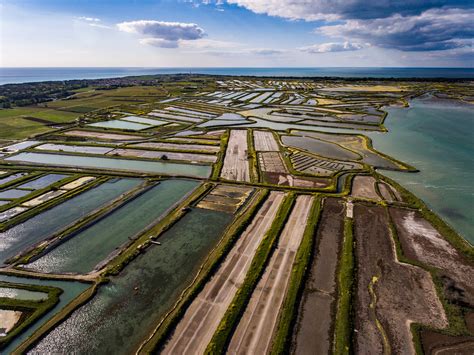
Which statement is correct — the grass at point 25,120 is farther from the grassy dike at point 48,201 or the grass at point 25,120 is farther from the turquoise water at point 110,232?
the turquoise water at point 110,232

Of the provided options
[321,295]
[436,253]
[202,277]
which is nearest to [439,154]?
[436,253]

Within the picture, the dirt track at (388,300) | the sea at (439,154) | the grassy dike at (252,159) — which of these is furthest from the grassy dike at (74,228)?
the sea at (439,154)

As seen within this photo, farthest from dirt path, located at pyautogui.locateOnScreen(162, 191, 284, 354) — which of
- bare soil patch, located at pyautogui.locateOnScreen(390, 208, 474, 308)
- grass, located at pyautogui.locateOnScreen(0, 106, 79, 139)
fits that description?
grass, located at pyautogui.locateOnScreen(0, 106, 79, 139)

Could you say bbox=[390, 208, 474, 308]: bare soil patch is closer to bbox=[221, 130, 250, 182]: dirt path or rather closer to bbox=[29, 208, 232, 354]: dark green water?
bbox=[29, 208, 232, 354]: dark green water

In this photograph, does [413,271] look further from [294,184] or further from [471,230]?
[294,184]

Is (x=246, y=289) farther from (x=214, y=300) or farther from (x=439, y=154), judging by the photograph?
(x=439, y=154)

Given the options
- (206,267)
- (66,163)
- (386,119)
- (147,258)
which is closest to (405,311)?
(206,267)
